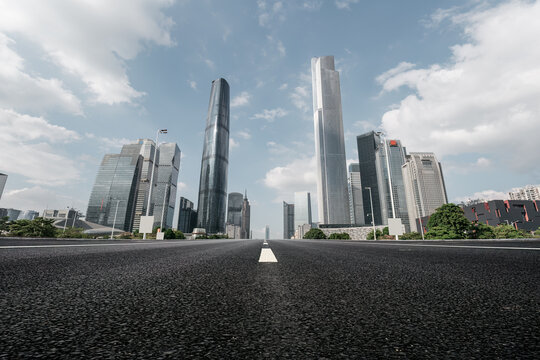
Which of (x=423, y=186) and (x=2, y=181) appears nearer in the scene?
(x=423, y=186)

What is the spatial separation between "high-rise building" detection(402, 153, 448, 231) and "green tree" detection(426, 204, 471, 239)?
130m

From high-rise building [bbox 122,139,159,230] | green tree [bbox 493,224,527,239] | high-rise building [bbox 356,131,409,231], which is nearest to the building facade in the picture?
green tree [bbox 493,224,527,239]

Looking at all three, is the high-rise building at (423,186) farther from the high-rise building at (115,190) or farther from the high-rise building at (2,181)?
the high-rise building at (2,181)

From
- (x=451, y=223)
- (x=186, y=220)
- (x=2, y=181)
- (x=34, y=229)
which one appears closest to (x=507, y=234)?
(x=451, y=223)

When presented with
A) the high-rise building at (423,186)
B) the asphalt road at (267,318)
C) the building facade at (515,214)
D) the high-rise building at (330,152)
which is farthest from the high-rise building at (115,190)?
the high-rise building at (423,186)

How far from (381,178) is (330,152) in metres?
35.1

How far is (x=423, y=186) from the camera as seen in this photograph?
135m

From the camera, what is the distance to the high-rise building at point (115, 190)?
12638 centimetres

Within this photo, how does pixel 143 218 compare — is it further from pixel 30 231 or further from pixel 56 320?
pixel 56 320

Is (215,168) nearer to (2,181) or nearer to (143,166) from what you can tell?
(143,166)

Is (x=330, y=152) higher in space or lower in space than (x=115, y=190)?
higher

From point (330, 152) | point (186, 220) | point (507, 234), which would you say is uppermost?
point (330, 152)

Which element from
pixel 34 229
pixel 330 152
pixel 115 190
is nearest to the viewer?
pixel 34 229

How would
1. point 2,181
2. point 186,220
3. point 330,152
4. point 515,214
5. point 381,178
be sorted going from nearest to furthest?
point 515,214
point 2,181
point 381,178
point 330,152
point 186,220
